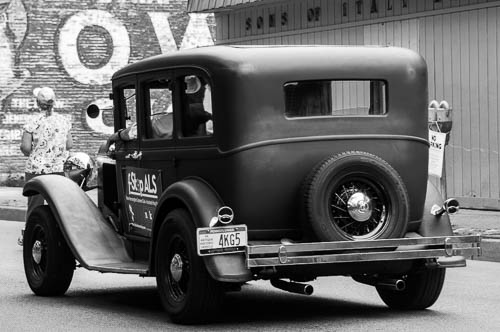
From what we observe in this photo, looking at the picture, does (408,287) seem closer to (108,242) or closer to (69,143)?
(108,242)

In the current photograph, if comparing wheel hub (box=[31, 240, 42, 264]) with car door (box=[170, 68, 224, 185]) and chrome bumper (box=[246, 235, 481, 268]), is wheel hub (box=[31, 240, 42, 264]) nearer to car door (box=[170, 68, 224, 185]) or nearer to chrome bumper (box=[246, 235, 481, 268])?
car door (box=[170, 68, 224, 185])

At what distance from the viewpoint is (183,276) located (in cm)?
854

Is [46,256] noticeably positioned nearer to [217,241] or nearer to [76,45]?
[217,241]

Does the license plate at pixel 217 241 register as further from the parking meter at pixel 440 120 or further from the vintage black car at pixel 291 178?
the parking meter at pixel 440 120

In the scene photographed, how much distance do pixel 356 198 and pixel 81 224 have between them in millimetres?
2589

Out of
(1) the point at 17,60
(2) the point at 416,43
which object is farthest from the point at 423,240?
(1) the point at 17,60

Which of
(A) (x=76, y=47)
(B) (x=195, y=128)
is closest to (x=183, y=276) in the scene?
(B) (x=195, y=128)

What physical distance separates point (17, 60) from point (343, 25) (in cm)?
1252

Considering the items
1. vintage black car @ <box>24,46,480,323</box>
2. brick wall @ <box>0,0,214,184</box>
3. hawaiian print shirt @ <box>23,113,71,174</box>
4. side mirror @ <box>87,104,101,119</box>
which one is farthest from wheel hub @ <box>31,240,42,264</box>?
side mirror @ <box>87,104,101,119</box>

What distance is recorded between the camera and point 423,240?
852 centimetres

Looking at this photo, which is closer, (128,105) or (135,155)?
(135,155)

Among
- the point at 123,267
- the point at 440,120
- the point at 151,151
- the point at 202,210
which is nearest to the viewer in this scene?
the point at 202,210

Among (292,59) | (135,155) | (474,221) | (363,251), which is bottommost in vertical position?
(474,221)

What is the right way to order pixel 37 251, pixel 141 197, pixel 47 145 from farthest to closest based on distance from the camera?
pixel 47 145, pixel 37 251, pixel 141 197
